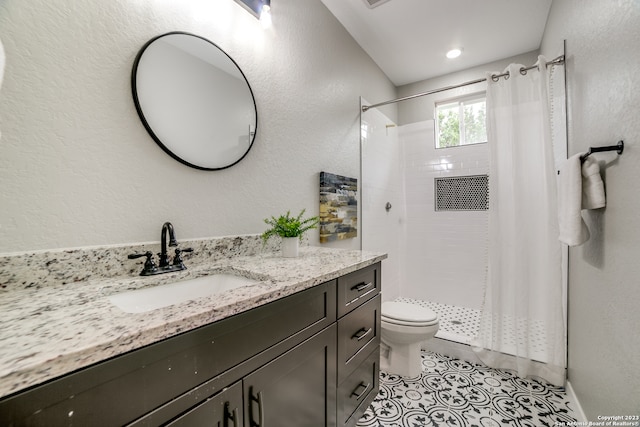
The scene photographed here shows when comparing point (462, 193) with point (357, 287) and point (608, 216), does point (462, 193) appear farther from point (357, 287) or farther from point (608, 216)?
point (357, 287)

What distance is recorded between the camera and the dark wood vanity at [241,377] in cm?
45

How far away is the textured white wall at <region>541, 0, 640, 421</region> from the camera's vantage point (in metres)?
0.88

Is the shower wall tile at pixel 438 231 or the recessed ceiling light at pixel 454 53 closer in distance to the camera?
the recessed ceiling light at pixel 454 53

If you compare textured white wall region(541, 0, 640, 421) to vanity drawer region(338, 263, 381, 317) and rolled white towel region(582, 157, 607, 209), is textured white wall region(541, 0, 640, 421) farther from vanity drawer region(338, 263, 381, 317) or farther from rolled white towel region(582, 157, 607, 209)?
vanity drawer region(338, 263, 381, 317)

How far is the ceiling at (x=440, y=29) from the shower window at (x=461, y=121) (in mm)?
391

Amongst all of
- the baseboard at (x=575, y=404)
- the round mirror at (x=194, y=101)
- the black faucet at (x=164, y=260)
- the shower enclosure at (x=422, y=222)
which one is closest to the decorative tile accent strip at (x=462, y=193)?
the shower enclosure at (x=422, y=222)

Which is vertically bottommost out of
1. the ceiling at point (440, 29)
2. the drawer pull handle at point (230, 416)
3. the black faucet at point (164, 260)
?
the drawer pull handle at point (230, 416)

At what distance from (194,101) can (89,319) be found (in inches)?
38.2

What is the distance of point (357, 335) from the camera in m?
1.26

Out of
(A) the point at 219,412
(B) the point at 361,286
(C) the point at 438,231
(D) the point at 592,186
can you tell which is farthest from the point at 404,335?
(C) the point at 438,231

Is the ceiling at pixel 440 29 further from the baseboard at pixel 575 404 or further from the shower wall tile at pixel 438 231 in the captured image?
the baseboard at pixel 575 404

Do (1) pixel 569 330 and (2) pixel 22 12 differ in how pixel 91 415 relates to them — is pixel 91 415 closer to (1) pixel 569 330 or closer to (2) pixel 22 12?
(2) pixel 22 12

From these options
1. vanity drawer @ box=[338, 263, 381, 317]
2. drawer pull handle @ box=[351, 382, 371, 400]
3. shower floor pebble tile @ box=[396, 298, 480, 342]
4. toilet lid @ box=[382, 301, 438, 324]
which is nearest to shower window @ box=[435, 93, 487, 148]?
shower floor pebble tile @ box=[396, 298, 480, 342]

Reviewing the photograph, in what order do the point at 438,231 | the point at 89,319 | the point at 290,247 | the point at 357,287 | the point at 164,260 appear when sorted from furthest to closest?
1. the point at 438,231
2. the point at 290,247
3. the point at 357,287
4. the point at 164,260
5. the point at 89,319
